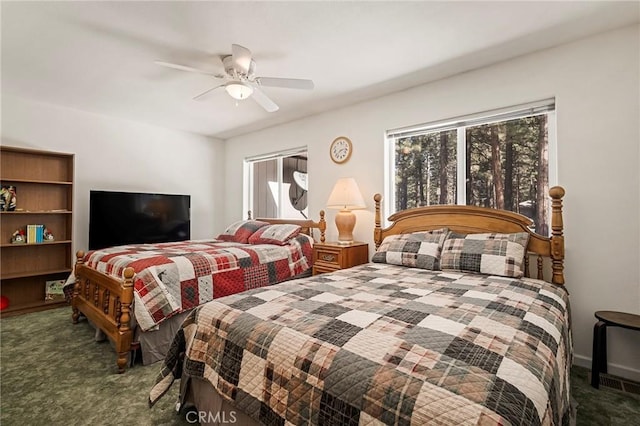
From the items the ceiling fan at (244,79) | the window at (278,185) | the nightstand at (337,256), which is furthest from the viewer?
the window at (278,185)

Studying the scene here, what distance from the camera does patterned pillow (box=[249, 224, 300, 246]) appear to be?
3580 mm

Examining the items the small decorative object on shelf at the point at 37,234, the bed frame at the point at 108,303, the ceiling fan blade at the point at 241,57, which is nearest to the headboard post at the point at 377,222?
the ceiling fan blade at the point at 241,57

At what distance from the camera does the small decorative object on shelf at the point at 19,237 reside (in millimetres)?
3428

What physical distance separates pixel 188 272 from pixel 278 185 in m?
2.42

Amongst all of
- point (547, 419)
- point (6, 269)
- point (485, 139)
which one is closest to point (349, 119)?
point (485, 139)

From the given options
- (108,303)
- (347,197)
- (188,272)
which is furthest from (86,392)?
(347,197)

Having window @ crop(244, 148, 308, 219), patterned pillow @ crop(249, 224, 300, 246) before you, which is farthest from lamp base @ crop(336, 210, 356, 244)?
window @ crop(244, 148, 308, 219)

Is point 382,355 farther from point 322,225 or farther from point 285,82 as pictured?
point 322,225

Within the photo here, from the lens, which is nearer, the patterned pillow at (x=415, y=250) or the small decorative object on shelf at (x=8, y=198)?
the patterned pillow at (x=415, y=250)

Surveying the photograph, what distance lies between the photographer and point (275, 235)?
12.0ft

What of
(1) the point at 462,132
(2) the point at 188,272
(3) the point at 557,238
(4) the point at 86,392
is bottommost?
(4) the point at 86,392

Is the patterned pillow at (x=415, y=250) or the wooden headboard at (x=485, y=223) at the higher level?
the wooden headboard at (x=485, y=223)

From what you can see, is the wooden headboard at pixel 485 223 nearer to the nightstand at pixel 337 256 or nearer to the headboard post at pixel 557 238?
the headboard post at pixel 557 238

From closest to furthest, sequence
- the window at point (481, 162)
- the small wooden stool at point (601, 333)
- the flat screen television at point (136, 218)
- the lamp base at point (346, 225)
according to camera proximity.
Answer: the small wooden stool at point (601, 333) < the window at point (481, 162) < the lamp base at point (346, 225) < the flat screen television at point (136, 218)
